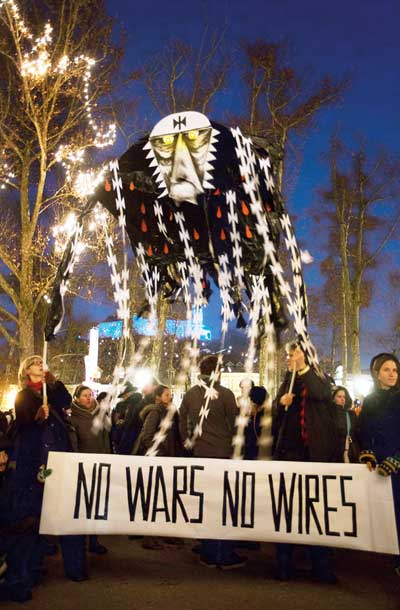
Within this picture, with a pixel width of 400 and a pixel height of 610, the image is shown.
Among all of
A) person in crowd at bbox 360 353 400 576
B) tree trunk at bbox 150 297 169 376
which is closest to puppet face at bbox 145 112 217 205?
person in crowd at bbox 360 353 400 576

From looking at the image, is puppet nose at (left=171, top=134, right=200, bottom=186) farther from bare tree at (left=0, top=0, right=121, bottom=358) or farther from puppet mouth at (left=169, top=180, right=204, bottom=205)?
bare tree at (left=0, top=0, right=121, bottom=358)

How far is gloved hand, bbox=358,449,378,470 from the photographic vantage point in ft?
13.4

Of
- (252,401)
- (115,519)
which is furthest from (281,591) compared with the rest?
(252,401)

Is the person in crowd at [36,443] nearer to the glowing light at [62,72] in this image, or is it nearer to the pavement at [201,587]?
the pavement at [201,587]

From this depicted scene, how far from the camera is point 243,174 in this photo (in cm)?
524

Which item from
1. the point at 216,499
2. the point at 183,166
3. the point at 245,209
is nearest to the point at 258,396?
the point at 216,499

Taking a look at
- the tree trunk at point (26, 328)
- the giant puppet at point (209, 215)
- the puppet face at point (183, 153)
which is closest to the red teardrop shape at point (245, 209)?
the giant puppet at point (209, 215)

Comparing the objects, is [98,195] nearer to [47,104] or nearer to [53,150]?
[47,104]

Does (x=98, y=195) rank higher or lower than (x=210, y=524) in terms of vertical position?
higher

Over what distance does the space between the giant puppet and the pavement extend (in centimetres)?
188

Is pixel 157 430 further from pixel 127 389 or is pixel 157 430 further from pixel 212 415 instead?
pixel 127 389

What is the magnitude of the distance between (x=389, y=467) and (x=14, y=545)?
2992 mm

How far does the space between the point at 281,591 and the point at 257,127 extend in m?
16.7

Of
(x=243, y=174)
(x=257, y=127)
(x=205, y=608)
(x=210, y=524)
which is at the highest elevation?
(x=257, y=127)
